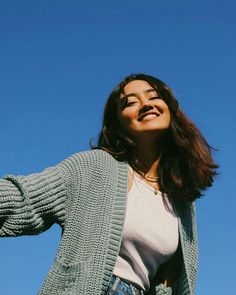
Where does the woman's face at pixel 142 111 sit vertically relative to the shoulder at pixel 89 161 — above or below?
above

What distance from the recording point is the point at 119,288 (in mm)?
3756

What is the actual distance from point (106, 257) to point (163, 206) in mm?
765

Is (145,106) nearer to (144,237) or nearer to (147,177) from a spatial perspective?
(147,177)

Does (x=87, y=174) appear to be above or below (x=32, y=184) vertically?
above

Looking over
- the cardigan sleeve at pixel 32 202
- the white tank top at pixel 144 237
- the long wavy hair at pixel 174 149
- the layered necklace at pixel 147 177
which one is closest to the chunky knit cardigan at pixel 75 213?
the cardigan sleeve at pixel 32 202

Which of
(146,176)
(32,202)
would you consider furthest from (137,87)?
(32,202)

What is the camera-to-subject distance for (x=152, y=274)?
4129 millimetres

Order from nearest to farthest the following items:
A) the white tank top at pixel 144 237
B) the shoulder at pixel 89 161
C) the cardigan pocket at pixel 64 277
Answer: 1. the cardigan pocket at pixel 64 277
2. the white tank top at pixel 144 237
3. the shoulder at pixel 89 161

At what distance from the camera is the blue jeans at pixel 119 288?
12.2 ft

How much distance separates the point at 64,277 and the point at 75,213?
17.1 inches

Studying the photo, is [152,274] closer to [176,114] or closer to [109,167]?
[109,167]

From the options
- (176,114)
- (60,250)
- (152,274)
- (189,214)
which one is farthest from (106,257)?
(176,114)

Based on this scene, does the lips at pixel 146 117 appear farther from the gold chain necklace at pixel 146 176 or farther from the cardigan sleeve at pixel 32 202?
the cardigan sleeve at pixel 32 202

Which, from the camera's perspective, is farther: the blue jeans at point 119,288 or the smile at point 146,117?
the smile at point 146,117
